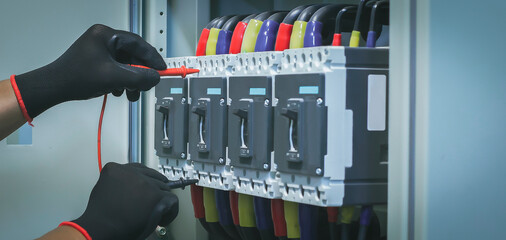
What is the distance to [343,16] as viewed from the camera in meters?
1.62

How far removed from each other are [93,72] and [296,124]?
52 cm

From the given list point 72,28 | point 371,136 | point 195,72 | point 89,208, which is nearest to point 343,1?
point 195,72

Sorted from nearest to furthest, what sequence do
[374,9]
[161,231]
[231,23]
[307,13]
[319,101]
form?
[319,101] → [374,9] → [307,13] → [231,23] → [161,231]

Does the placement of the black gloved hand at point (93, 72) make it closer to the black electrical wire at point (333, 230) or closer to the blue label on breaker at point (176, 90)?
the blue label on breaker at point (176, 90)

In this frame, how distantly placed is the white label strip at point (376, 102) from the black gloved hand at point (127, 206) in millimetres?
497

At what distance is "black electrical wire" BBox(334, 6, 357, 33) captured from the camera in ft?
5.12

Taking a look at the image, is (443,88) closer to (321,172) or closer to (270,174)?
(321,172)

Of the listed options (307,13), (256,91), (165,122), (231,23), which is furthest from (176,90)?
(307,13)

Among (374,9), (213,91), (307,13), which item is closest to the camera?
(374,9)

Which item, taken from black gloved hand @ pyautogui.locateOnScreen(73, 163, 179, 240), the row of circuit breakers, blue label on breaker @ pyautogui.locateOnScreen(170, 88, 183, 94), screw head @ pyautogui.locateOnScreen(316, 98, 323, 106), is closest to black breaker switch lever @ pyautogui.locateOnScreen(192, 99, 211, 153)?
the row of circuit breakers

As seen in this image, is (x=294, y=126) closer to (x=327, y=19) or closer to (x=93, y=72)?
(x=327, y=19)

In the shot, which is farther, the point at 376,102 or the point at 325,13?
the point at 325,13

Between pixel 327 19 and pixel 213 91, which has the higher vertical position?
pixel 327 19

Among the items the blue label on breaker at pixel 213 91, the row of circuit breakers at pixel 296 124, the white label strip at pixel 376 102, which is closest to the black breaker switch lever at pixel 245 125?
the row of circuit breakers at pixel 296 124
